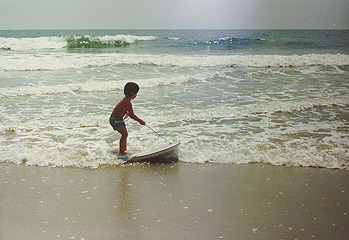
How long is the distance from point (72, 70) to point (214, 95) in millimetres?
5816

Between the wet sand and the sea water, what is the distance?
28cm

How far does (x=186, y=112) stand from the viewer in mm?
5035

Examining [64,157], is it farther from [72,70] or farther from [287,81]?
[72,70]

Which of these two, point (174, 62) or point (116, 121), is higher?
point (174, 62)

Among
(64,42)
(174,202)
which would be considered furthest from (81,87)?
(64,42)

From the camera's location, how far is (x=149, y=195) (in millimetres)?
2309

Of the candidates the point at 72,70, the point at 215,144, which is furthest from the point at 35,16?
the point at 215,144

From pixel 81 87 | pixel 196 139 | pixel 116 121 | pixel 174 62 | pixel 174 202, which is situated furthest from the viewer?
pixel 174 62

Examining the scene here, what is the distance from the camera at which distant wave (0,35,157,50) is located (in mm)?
17672

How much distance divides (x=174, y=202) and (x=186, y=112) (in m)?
2.94

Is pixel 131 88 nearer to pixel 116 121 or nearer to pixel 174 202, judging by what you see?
pixel 116 121

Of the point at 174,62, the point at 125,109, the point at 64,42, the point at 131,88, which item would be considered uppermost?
the point at 64,42

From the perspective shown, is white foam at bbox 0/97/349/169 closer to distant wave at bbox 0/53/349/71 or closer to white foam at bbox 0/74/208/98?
white foam at bbox 0/74/208/98

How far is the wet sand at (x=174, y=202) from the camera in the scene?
1.82 metres
